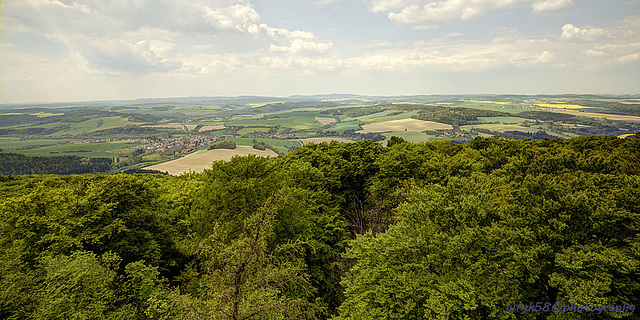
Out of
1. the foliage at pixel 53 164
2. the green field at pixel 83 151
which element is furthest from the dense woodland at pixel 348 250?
the green field at pixel 83 151

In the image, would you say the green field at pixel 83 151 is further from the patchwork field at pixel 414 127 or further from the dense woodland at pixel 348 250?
the dense woodland at pixel 348 250

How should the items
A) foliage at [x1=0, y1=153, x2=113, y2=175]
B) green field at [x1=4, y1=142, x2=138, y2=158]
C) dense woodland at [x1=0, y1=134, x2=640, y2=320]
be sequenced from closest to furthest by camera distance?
dense woodland at [x1=0, y1=134, x2=640, y2=320], foliage at [x1=0, y1=153, x2=113, y2=175], green field at [x1=4, y1=142, x2=138, y2=158]

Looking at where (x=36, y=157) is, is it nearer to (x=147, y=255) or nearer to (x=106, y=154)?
(x=106, y=154)

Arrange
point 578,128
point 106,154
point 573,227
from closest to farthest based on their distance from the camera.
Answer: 1. point 573,227
2. point 578,128
3. point 106,154

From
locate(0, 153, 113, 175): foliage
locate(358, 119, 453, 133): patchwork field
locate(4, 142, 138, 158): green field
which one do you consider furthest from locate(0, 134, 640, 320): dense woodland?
locate(4, 142, 138, 158): green field

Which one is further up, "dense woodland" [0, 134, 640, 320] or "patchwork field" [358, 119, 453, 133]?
"patchwork field" [358, 119, 453, 133]

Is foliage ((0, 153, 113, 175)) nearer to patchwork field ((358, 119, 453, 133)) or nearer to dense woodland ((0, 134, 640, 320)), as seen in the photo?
dense woodland ((0, 134, 640, 320))

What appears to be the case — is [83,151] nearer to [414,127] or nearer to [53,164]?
[53,164]

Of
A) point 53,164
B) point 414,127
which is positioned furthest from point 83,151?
point 414,127

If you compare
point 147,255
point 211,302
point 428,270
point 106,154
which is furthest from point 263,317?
point 106,154
